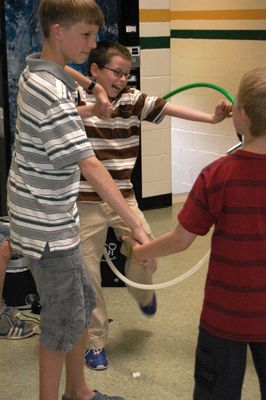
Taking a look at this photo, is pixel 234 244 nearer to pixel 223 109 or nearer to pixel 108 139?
pixel 223 109

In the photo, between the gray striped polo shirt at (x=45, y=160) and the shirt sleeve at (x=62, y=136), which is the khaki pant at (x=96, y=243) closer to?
the gray striped polo shirt at (x=45, y=160)

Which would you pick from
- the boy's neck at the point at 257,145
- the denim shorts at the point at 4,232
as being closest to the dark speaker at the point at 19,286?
the denim shorts at the point at 4,232

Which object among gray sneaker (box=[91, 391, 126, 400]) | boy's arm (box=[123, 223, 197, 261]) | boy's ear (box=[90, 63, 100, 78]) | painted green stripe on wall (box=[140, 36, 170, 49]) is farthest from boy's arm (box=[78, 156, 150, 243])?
painted green stripe on wall (box=[140, 36, 170, 49])

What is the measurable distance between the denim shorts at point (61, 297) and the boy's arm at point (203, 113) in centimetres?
90

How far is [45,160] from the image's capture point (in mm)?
2367

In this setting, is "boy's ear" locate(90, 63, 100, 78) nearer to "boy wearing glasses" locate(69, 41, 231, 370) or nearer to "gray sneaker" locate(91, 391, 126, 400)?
"boy wearing glasses" locate(69, 41, 231, 370)

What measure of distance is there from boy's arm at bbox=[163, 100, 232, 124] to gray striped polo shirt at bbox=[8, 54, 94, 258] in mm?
785

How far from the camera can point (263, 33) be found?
658cm

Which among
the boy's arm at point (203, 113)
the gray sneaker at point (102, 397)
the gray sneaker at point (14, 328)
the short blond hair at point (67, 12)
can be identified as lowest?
the gray sneaker at point (14, 328)

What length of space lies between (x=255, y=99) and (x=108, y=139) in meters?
1.33

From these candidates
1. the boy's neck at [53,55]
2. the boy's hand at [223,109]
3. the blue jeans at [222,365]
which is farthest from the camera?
the boy's hand at [223,109]

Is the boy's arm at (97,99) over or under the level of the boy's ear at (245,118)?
under

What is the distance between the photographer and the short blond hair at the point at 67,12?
238 cm

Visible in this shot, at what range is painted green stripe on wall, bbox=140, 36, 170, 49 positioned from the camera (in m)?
5.54
